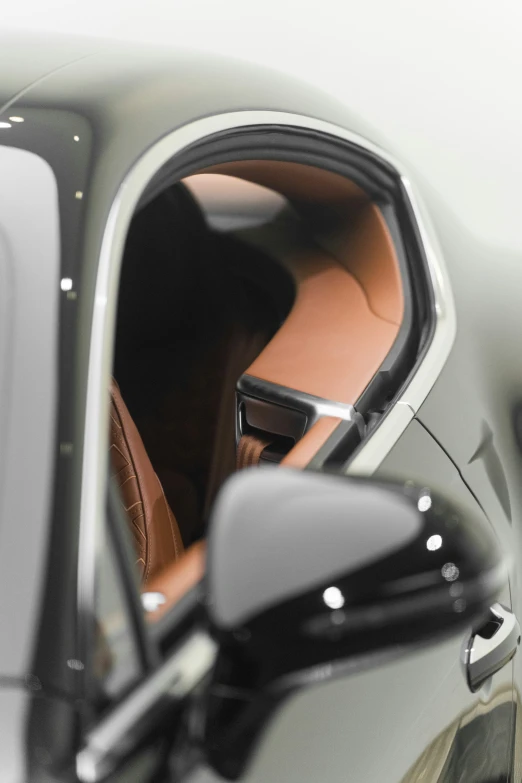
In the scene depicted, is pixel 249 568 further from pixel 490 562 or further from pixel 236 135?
pixel 236 135

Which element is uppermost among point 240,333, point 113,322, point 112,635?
point 113,322

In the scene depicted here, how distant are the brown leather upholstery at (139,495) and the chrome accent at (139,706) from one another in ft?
1.11

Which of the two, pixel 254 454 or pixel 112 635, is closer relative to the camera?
pixel 112 635

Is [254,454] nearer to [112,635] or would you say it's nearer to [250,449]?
[250,449]

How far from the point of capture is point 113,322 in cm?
62

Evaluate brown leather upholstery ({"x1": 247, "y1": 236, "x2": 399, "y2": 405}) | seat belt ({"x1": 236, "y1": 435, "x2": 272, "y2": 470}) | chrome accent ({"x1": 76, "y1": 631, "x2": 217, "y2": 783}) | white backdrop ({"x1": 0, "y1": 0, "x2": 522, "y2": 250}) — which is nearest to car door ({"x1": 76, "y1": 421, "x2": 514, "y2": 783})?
chrome accent ({"x1": 76, "y1": 631, "x2": 217, "y2": 783})

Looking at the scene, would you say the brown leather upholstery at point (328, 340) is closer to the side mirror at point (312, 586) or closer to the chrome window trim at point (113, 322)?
the chrome window trim at point (113, 322)

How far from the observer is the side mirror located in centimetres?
53

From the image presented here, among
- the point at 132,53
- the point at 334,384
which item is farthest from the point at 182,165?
the point at 334,384

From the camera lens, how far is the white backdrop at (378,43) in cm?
232

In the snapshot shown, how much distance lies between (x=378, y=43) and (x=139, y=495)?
6.39 ft

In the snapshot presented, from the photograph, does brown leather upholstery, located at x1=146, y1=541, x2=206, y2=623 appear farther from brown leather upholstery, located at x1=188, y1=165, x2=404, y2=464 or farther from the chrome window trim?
brown leather upholstery, located at x1=188, y1=165, x2=404, y2=464

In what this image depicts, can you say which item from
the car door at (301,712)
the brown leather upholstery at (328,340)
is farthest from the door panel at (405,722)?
the brown leather upholstery at (328,340)

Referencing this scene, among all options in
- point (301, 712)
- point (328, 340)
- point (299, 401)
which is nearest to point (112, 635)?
point (301, 712)
